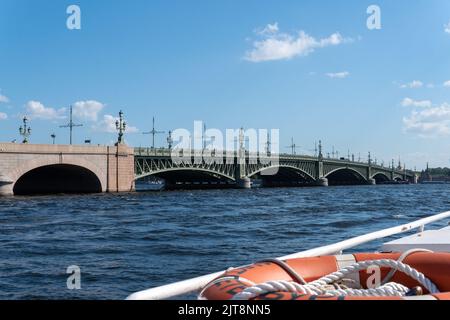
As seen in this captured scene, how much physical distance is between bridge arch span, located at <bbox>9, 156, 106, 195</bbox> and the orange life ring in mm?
45100

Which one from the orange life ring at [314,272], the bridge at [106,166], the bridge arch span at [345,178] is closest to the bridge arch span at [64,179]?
the bridge at [106,166]

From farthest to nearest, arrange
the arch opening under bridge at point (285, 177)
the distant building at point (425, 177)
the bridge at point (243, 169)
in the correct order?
1. the distant building at point (425, 177)
2. the arch opening under bridge at point (285, 177)
3. the bridge at point (243, 169)

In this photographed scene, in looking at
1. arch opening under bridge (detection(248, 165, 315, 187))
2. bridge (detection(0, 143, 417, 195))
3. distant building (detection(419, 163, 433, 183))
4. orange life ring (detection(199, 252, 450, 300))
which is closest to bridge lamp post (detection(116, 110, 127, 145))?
bridge (detection(0, 143, 417, 195))

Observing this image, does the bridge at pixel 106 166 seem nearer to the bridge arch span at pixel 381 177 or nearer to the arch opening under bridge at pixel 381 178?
the bridge arch span at pixel 381 177

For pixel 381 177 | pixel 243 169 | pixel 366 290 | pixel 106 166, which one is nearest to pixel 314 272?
pixel 366 290

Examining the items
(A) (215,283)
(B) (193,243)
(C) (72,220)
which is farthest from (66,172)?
(A) (215,283)

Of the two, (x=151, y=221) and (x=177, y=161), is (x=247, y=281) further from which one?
(x=177, y=161)

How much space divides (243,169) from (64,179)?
25.0m

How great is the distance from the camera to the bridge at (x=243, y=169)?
5672 centimetres

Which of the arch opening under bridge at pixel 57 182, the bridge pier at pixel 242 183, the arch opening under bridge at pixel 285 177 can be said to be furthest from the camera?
the arch opening under bridge at pixel 285 177

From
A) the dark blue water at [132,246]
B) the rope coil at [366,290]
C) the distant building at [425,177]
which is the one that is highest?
the rope coil at [366,290]

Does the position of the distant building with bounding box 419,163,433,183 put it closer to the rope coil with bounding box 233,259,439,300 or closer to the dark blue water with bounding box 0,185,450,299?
the dark blue water with bounding box 0,185,450,299

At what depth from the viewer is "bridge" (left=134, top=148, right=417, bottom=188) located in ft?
186

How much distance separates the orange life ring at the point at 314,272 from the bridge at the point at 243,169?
167 ft
